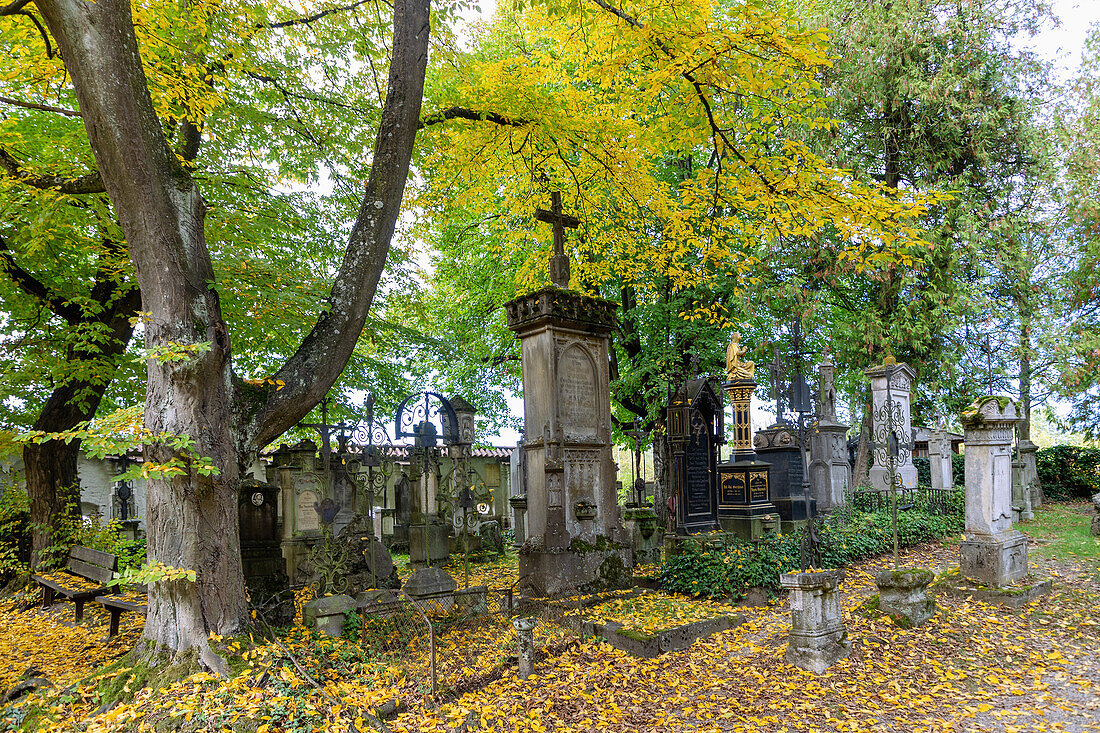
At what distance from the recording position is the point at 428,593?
7254mm

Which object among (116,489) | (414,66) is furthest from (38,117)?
(116,489)

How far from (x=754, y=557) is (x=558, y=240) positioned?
5409 mm

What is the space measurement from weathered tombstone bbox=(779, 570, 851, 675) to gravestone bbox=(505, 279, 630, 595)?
9.93ft

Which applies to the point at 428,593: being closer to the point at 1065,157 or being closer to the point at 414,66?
the point at 414,66

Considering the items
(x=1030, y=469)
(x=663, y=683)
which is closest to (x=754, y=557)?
(x=663, y=683)

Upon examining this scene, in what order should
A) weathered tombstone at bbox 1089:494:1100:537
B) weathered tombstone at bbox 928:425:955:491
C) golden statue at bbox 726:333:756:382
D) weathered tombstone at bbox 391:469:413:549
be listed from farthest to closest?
weathered tombstone at bbox 928:425:955:491
golden statue at bbox 726:333:756:382
weathered tombstone at bbox 391:469:413:549
weathered tombstone at bbox 1089:494:1100:537

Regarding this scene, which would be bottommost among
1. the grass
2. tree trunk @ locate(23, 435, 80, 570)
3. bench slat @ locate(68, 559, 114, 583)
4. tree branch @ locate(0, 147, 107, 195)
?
the grass

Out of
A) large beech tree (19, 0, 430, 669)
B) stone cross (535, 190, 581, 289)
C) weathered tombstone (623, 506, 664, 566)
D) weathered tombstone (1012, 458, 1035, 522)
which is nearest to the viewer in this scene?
large beech tree (19, 0, 430, 669)

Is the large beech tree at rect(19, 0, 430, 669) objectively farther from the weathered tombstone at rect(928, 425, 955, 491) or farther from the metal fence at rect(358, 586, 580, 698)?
the weathered tombstone at rect(928, 425, 955, 491)

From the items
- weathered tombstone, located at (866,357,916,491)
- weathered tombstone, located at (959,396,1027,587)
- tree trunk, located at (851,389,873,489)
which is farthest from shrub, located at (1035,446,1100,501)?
weathered tombstone, located at (959,396,1027,587)

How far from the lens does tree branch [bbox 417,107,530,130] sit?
25.7 ft

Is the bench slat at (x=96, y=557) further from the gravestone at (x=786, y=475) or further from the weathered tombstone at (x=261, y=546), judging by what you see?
the gravestone at (x=786, y=475)

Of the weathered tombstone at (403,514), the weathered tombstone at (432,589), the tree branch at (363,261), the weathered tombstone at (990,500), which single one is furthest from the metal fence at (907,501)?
the tree branch at (363,261)

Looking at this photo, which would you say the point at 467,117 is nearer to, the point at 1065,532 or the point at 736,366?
the point at 736,366
